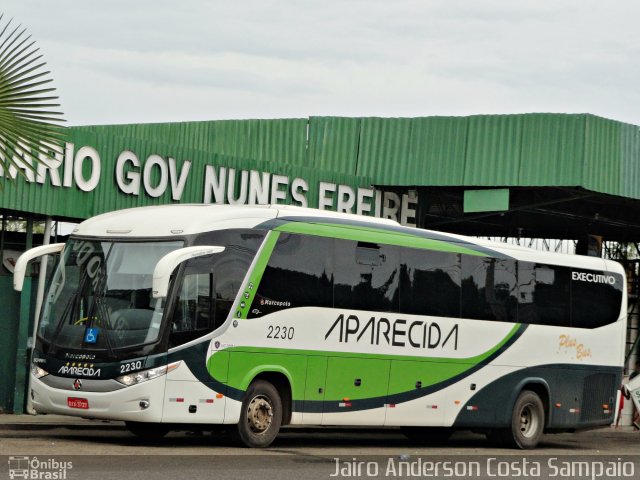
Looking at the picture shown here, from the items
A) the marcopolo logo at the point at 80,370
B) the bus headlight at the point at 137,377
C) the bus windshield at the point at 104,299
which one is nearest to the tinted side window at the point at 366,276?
the bus windshield at the point at 104,299

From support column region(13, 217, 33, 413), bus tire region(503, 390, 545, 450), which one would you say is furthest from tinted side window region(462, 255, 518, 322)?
support column region(13, 217, 33, 413)

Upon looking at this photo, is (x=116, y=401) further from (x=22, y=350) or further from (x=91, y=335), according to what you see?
(x=22, y=350)

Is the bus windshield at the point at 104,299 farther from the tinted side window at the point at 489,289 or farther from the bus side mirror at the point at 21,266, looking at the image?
the tinted side window at the point at 489,289

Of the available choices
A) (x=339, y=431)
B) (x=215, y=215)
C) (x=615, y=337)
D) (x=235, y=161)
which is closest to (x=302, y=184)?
(x=235, y=161)

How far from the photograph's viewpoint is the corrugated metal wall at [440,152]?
Result: 88.6ft

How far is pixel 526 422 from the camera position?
22047 mm

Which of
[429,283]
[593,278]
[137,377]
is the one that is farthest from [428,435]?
[137,377]

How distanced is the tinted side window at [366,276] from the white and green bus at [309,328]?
0.09ft

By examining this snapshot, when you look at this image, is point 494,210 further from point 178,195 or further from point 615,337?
point 178,195

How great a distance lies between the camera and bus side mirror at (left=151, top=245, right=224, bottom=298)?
1512 cm

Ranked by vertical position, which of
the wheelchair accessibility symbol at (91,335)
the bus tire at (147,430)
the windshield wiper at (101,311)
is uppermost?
the windshield wiper at (101,311)

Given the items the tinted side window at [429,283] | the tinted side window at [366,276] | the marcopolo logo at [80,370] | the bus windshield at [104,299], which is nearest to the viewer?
the marcopolo logo at [80,370]

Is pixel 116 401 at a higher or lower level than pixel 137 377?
lower

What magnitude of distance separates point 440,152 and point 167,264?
46.2 ft
